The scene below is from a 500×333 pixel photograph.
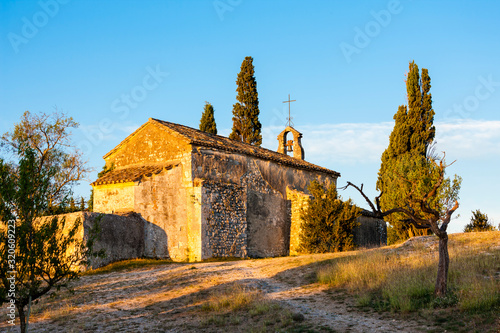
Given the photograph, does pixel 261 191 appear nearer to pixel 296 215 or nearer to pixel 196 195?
pixel 296 215

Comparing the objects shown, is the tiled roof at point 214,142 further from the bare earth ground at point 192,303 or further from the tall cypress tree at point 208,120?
the tall cypress tree at point 208,120

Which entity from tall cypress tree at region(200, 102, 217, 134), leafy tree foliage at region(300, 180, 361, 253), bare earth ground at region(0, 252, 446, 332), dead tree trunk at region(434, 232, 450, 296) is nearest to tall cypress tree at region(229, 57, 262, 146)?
tall cypress tree at region(200, 102, 217, 134)

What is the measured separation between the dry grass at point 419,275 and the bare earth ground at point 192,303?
61 centimetres

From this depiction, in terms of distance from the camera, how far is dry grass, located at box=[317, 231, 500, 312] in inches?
446

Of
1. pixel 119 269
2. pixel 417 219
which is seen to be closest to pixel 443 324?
pixel 417 219

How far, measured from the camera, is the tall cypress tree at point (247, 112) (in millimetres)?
37031

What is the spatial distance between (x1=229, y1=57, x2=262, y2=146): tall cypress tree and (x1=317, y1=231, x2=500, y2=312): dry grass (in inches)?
770

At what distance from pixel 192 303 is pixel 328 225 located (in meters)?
12.7

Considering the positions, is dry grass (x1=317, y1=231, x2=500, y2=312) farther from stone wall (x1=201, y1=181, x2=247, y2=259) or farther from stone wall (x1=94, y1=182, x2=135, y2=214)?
stone wall (x1=94, y1=182, x2=135, y2=214)

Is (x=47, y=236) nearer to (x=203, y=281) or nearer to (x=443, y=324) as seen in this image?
(x=203, y=281)

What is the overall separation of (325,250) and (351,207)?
9.79ft

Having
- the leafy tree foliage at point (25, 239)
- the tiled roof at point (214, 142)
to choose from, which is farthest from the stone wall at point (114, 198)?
the leafy tree foliage at point (25, 239)

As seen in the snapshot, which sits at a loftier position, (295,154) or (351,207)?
(295,154)

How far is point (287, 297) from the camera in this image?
13.9 metres
